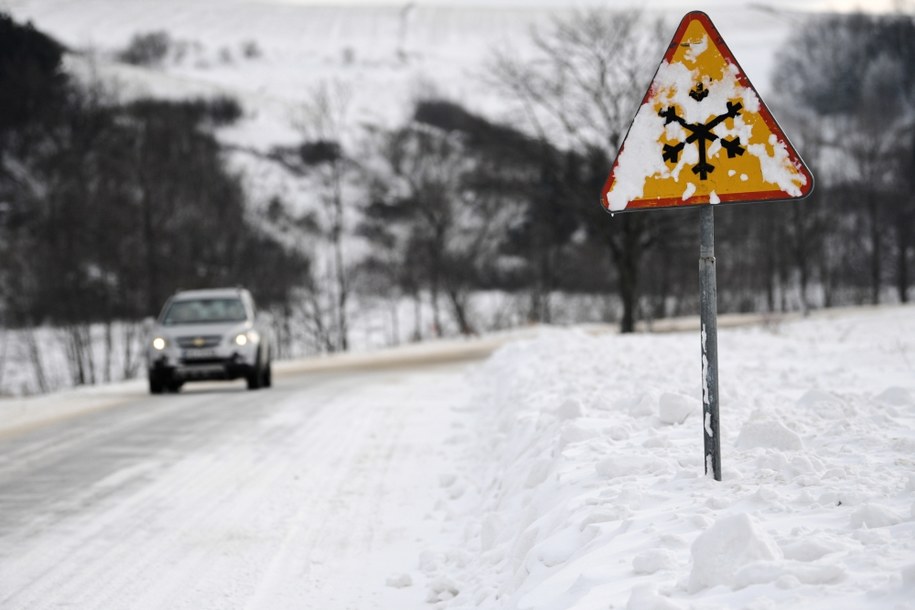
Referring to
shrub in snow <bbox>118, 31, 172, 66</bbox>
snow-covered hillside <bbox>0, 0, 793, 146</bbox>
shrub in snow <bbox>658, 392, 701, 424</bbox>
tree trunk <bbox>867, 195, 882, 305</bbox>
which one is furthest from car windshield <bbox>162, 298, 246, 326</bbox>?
tree trunk <bbox>867, 195, 882, 305</bbox>

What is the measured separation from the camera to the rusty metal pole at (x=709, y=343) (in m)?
4.89

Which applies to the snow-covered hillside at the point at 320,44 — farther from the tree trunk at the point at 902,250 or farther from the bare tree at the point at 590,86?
the bare tree at the point at 590,86

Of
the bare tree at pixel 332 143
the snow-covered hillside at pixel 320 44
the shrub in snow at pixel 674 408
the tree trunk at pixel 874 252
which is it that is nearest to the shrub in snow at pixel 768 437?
the shrub in snow at pixel 674 408

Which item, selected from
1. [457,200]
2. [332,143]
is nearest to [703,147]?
[332,143]

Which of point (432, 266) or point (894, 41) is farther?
point (894, 41)

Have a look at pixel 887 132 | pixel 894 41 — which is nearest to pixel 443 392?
pixel 887 132

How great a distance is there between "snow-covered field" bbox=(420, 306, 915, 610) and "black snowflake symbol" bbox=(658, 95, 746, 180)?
5.29ft

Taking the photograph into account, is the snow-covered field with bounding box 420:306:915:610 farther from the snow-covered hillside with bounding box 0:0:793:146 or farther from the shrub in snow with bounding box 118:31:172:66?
the shrub in snow with bounding box 118:31:172:66

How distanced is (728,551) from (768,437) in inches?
94.2

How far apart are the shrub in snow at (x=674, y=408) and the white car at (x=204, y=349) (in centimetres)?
1122

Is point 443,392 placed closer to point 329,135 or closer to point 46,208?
point 46,208

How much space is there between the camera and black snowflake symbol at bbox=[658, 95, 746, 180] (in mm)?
4777

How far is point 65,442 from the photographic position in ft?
35.2

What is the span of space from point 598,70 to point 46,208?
26277mm
